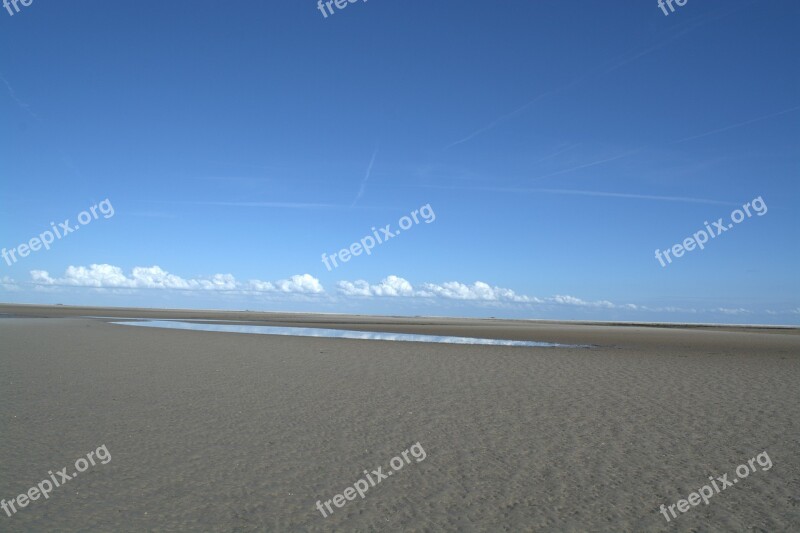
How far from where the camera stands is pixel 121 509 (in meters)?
6.34

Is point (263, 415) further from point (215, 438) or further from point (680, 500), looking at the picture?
point (680, 500)

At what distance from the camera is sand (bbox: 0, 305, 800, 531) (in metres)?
6.33

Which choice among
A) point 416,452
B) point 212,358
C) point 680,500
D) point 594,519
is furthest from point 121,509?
point 212,358

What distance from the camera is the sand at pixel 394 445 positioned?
633 cm

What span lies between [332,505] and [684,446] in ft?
21.5

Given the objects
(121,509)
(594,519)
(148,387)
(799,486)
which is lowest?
(799,486)

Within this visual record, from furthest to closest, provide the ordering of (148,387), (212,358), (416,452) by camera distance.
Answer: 1. (212,358)
2. (148,387)
3. (416,452)

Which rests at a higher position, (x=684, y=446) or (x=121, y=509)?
(x=121, y=509)

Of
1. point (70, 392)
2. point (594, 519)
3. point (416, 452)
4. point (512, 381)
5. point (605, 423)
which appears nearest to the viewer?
point (594, 519)

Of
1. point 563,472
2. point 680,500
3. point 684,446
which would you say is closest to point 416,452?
point 563,472

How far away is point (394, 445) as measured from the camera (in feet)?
30.3

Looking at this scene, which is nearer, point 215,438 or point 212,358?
point 215,438

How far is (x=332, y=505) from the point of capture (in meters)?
6.67

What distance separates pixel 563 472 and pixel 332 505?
357 centimetres
